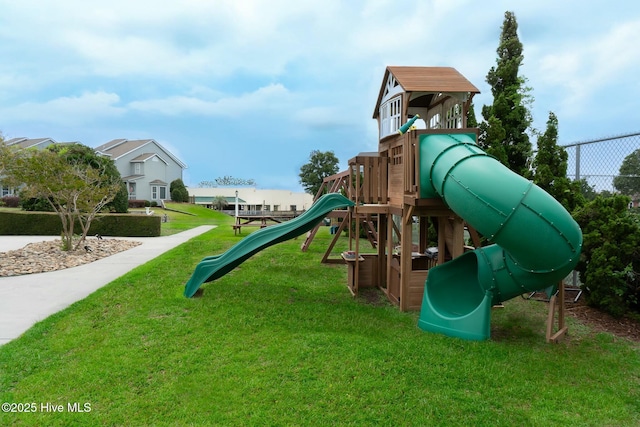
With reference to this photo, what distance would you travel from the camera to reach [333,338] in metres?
5.79

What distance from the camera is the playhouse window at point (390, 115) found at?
8.33m

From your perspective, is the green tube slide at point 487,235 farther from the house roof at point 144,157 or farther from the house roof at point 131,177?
the house roof at point 144,157

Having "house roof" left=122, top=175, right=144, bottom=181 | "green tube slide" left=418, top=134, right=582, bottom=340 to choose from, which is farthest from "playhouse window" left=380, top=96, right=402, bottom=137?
"house roof" left=122, top=175, right=144, bottom=181

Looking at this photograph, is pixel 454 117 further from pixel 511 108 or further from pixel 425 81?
pixel 511 108

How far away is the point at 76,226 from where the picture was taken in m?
20.6

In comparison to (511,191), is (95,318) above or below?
below

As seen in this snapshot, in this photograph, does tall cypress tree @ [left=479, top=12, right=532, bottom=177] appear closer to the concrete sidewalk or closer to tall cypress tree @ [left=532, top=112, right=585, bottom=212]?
tall cypress tree @ [left=532, top=112, right=585, bottom=212]

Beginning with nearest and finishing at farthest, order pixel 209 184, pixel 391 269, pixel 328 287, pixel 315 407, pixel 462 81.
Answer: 1. pixel 315 407
2. pixel 462 81
3. pixel 391 269
4. pixel 328 287
5. pixel 209 184

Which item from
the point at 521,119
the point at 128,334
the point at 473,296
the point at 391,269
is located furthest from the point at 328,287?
the point at 521,119

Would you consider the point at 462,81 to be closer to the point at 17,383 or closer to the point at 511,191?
the point at 511,191

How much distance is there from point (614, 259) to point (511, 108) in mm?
5622

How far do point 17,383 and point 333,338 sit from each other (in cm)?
375

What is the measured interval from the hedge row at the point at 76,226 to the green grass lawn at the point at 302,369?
13.9 metres

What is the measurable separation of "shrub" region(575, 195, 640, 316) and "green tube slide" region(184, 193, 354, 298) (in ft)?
14.9
